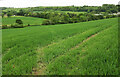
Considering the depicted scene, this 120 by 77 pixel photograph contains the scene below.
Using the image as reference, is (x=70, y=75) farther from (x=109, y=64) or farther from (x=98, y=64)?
(x=109, y=64)

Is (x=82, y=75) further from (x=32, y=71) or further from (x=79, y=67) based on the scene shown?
(x=32, y=71)

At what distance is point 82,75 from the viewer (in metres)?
6.80

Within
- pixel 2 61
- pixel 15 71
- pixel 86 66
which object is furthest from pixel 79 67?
pixel 2 61

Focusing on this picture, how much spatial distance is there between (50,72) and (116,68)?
16.2 ft

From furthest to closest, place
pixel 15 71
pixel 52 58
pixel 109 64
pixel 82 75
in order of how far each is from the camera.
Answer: pixel 52 58 → pixel 15 71 → pixel 109 64 → pixel 82 75

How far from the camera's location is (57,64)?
8672 millimetres

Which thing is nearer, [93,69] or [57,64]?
[93,69]

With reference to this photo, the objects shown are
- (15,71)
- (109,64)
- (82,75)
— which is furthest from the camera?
(15,71)

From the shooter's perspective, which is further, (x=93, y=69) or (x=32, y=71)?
(x=32, y=71)

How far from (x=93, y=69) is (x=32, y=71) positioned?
4.97 m

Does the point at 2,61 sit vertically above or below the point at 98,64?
below

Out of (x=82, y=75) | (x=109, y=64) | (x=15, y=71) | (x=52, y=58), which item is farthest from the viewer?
(x=52, y=58)

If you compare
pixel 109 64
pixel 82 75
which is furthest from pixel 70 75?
pixel 109 64

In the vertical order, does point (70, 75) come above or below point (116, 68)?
below
